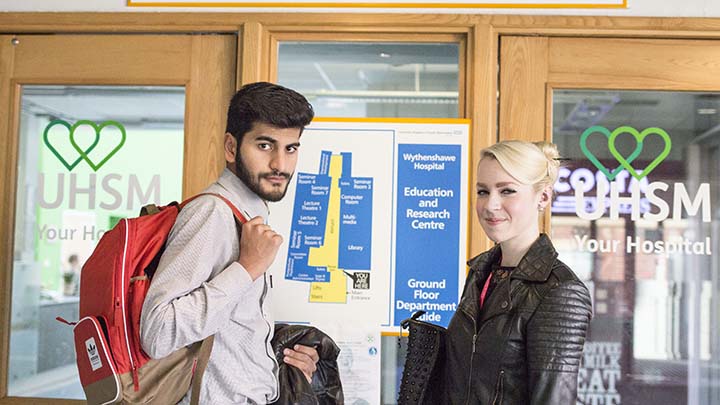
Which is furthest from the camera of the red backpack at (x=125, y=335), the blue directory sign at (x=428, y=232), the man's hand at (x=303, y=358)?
the blue directory sign at (x=428, y=232)

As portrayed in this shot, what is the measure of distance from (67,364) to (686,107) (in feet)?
9.01

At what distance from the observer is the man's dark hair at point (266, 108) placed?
2.16m

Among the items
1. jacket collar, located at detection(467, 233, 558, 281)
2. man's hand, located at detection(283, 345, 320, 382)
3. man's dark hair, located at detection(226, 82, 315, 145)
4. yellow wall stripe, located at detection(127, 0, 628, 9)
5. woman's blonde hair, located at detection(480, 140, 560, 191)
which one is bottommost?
man's hand, located at detection(283, 345, 320, 382)

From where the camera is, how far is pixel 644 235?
10.6 ft

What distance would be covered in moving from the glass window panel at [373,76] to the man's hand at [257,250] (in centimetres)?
141

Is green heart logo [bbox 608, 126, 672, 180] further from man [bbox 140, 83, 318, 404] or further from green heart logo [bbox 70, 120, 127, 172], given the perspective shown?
green heart logo [bbox 70, 120, 127, 172]

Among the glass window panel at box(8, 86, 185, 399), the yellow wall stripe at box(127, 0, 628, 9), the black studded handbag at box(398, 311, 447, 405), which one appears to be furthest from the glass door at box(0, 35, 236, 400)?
the black studded handbag at box(398, 311, 447, 405)

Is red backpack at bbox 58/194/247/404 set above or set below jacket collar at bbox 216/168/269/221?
below

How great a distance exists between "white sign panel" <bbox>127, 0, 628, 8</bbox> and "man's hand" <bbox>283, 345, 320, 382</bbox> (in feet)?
4.95

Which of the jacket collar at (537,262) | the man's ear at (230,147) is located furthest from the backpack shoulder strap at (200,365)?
the jacket collar at (537,262)

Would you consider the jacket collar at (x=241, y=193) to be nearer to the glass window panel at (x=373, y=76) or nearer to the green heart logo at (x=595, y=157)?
the glass window panel at (x=373, y=76)

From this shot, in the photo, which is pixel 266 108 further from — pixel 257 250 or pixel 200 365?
pixel 200 365

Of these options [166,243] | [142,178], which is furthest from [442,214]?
[166,243]

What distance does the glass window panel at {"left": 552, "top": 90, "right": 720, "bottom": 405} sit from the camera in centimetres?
319
